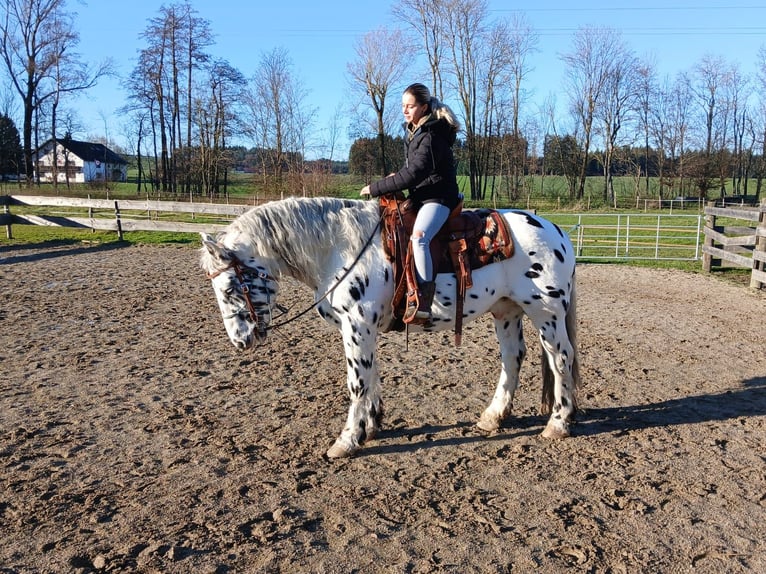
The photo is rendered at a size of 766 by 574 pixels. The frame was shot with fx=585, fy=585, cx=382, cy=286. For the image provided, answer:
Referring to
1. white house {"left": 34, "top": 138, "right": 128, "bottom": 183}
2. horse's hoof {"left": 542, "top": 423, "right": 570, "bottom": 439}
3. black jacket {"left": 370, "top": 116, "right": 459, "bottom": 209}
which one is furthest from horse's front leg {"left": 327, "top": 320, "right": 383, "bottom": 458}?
white house {"left": 34, "top": 138, "right": 128, "bottom": 183}

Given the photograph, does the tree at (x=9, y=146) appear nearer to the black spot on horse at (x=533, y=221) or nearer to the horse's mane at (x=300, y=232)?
the horse's mane at (x=300, y=232)

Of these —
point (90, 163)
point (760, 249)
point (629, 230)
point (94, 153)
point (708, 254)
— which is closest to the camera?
point (760, 249)

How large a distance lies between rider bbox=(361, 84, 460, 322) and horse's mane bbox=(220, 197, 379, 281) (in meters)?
0.30

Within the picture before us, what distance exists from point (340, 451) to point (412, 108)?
2.37 m

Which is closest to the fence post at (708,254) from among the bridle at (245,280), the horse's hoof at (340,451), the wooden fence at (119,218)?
the horse's hoof at (340,451)

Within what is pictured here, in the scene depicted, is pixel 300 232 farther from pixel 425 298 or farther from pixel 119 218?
pixel 119 218

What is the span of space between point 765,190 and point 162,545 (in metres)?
54.2

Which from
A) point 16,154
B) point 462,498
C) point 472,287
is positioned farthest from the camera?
point 16,154

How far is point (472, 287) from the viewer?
410 centimetres

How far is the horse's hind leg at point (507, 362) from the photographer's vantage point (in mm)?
4508

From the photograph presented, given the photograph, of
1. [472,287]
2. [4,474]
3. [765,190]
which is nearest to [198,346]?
[4,474]

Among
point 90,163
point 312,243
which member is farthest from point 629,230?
point 90,163

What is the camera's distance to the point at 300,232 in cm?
395

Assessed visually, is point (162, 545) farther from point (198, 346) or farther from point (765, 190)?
point (765, 190)
